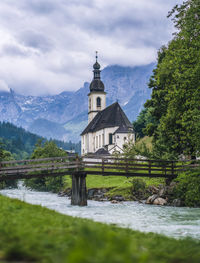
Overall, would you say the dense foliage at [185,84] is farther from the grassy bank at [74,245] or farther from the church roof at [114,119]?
the church roof at [114,119]

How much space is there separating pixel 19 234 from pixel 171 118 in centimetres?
2363

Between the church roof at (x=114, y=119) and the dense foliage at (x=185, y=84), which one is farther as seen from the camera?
the church roof at (x=114, y=119)

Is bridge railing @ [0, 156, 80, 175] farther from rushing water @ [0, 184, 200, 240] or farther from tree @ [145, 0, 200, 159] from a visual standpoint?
tree @ [145, 0, 200, 159]

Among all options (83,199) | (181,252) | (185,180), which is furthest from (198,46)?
(181,252)

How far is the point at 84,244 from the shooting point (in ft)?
14.0

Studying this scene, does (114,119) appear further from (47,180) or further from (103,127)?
(47,180)

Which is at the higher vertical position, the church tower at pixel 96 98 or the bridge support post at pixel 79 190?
the church tower at pixel 96 98

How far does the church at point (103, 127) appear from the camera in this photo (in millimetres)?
96625

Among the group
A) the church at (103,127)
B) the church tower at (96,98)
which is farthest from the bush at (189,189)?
the church tower at (96,98)

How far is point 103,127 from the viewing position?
101 metres

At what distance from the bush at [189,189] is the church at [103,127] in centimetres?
5483

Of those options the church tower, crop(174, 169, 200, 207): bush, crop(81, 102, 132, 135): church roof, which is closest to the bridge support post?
crop(174, 169, 200, 207): bush

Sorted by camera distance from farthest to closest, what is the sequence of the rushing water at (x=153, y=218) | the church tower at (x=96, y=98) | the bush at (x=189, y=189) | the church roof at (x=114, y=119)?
the church tower at (x=96, y=98)
the church roof at (x=114, y=119)
the bush at (x=189, y=189)
the rushing water at (x=153, y=218)

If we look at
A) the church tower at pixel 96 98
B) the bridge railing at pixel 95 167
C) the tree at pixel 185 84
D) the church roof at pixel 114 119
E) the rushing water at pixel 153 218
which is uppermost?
the church tower at pixel 96 98
